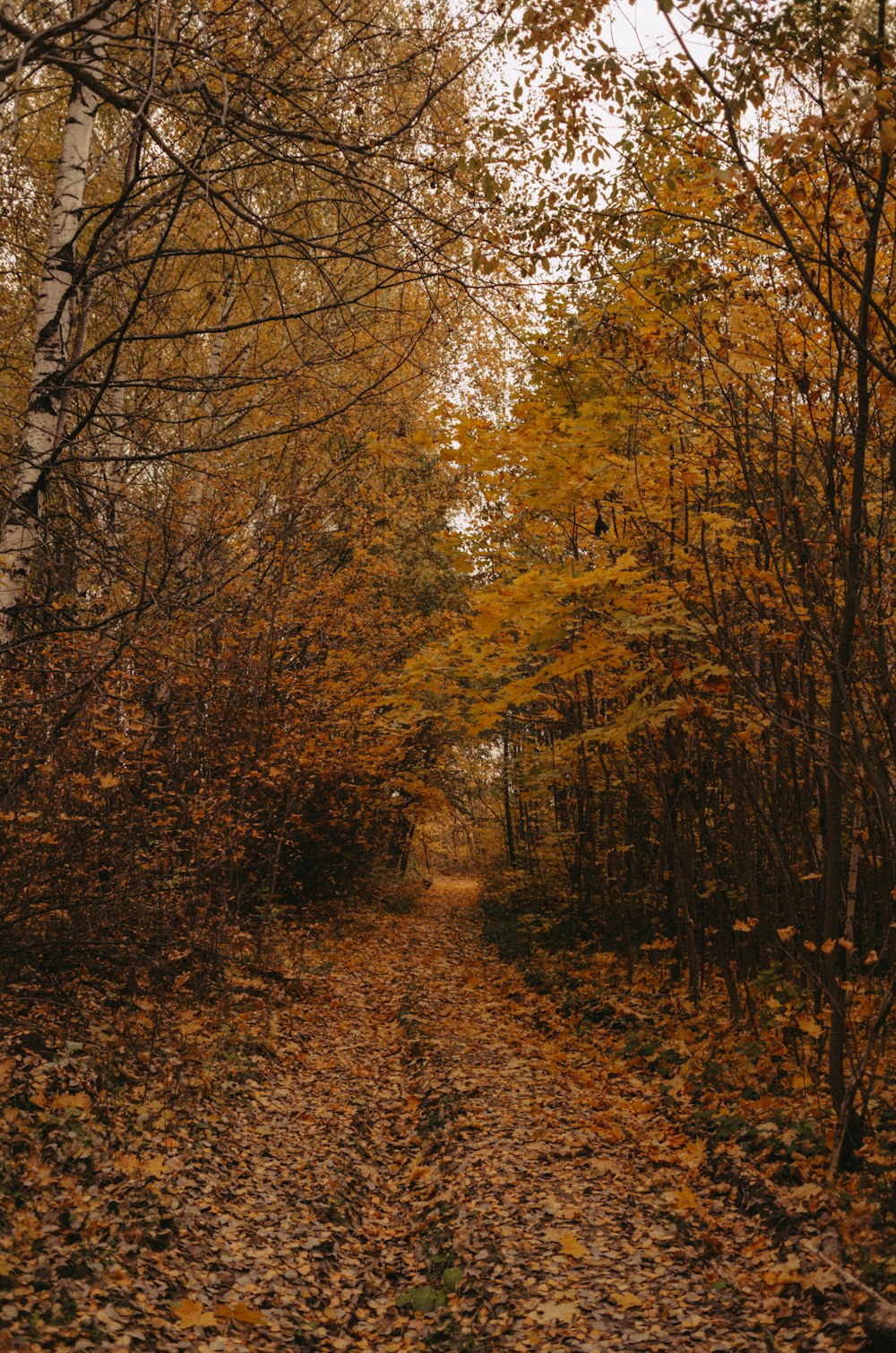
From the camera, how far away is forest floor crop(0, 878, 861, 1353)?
12.3ft

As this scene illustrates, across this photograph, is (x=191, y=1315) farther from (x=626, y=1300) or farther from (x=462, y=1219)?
(x=626, y=1300)

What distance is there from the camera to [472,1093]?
6926 millimetres

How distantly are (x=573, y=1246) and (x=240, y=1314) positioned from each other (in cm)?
181

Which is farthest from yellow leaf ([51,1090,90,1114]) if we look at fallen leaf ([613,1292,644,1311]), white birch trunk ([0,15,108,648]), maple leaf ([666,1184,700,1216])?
maple leaf ([666,1184,700,1216])

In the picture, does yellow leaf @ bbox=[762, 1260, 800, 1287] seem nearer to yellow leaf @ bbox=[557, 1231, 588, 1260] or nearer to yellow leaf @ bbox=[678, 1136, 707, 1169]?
yellow leaf @ bbox=[557, 1231, 588, 1260]

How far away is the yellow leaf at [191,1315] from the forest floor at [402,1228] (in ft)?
0.04

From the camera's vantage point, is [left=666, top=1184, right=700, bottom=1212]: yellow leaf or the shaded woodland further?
[left=666, top=1184, right=700, bottom=1212]: yellow leaf

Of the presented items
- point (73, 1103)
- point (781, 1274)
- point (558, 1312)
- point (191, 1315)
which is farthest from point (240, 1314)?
point (781, 1274)

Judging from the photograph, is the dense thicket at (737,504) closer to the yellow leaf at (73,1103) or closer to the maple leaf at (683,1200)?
the maple leaf at (683,1200)

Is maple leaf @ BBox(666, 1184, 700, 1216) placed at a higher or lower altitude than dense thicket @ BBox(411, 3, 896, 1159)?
lower

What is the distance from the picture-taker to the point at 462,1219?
16.0ft

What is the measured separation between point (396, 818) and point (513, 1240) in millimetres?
12644

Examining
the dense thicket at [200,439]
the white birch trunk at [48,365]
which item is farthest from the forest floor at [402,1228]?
the white birch trunk at [48,365]

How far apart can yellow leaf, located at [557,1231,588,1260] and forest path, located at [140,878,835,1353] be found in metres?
0.01
